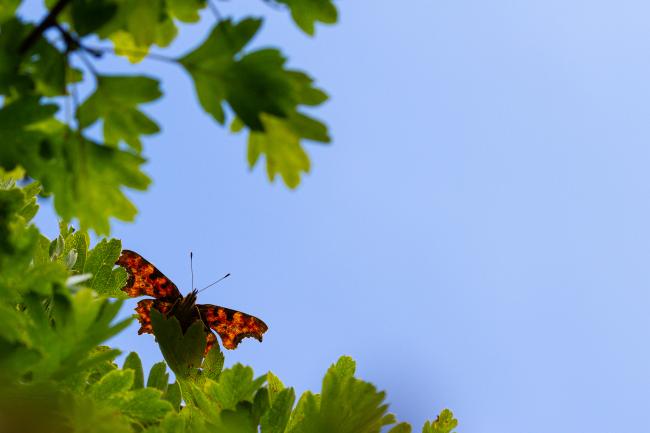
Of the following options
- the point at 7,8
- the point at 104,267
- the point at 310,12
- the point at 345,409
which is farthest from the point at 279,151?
the point at 104,267

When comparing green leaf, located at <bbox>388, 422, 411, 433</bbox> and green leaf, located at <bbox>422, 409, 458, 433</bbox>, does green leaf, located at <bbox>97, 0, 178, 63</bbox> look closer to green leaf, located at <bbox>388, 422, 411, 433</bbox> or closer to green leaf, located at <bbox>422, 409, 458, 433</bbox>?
green leaf, located at <bbox>388, 422, 411, 433</bbox>

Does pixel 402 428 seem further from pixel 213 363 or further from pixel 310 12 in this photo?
pixel 310 12

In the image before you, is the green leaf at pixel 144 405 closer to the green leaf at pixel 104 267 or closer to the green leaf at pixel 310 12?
the green leaf at pixel 104 267

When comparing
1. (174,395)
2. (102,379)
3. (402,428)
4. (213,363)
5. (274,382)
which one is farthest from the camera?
(213,363)

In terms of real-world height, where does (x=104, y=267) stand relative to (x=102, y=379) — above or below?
above

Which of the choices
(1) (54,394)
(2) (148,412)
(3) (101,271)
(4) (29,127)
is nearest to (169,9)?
(4) (29,127)
